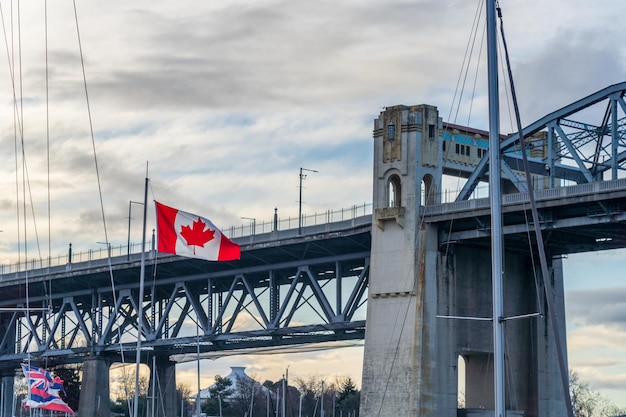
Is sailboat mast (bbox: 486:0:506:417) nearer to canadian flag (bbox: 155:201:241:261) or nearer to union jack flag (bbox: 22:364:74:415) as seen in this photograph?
canadian flag (bbox: 155:201:241:261)

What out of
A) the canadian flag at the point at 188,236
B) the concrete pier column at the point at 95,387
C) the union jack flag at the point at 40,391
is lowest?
the union jack flag at the point at 40,391

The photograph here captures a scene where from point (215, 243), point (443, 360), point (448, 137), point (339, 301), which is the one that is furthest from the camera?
point (339, 301)

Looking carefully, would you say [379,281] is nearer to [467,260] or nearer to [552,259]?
[467,260]

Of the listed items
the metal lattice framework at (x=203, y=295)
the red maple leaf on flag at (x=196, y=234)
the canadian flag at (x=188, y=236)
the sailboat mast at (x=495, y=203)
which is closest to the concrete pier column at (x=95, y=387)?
the metal lattice framework at (x=203, y=295)

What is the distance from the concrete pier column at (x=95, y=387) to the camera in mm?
125562

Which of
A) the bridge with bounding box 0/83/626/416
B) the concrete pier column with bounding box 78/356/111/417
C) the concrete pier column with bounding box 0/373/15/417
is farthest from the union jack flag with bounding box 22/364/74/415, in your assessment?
the concrete pier column with bounding box 0/373/15/417

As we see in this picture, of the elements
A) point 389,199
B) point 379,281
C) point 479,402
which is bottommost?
point 479,402

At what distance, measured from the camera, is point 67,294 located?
133 meters

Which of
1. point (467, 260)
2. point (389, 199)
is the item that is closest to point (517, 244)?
point (467, 260)

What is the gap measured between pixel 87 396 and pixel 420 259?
2108 inches

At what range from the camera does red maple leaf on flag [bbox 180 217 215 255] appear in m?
58.4

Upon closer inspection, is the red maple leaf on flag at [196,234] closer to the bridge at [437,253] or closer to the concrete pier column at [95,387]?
the bridge at [437,253]

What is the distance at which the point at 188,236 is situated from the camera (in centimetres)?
5844

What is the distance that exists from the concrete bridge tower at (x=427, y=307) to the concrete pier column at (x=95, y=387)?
46.5 meters
